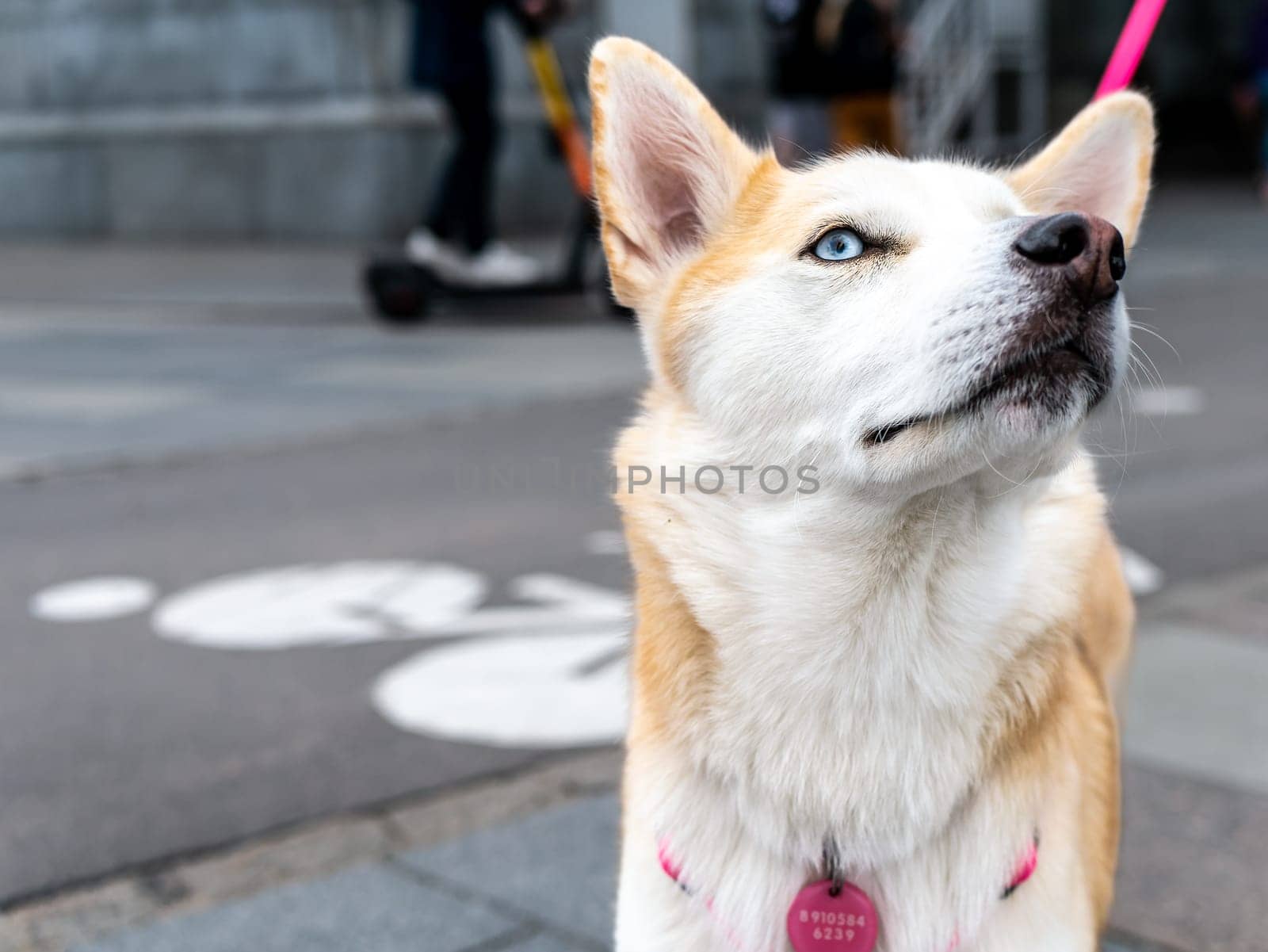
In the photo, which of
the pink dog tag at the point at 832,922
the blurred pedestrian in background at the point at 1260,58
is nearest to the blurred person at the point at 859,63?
the blurred pedestrian in background at the point at 1260,58

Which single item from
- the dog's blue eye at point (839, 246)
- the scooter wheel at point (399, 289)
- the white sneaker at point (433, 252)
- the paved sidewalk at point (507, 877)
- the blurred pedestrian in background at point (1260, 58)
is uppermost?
the dog's blue eye at point (839, 246)

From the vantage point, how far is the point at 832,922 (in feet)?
7.06

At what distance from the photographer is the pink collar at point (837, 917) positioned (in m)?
2.15

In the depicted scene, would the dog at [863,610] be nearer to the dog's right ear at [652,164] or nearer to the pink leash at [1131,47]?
the dog's right ear at [652,164]

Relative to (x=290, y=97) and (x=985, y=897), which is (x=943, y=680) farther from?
(x=290, y=97)

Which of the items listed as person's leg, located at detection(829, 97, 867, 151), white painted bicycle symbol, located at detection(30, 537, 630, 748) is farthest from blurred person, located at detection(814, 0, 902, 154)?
white painted bicycle symbol, located at detection(30, 537, 630, 748)

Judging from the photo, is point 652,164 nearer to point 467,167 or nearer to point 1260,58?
point 467,167

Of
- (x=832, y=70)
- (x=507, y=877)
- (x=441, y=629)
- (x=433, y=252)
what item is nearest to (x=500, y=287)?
(x=433, y=252)

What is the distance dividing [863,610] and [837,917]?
418 mm

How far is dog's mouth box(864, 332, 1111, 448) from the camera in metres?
2.01

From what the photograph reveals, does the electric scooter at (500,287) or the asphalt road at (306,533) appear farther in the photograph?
the electric scooter at (500,287)

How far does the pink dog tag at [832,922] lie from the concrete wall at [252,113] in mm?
13835

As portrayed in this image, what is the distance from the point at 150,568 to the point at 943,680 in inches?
151

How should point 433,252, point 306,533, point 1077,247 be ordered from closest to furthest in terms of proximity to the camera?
point 1077,247, point 306,533, point 433,252
